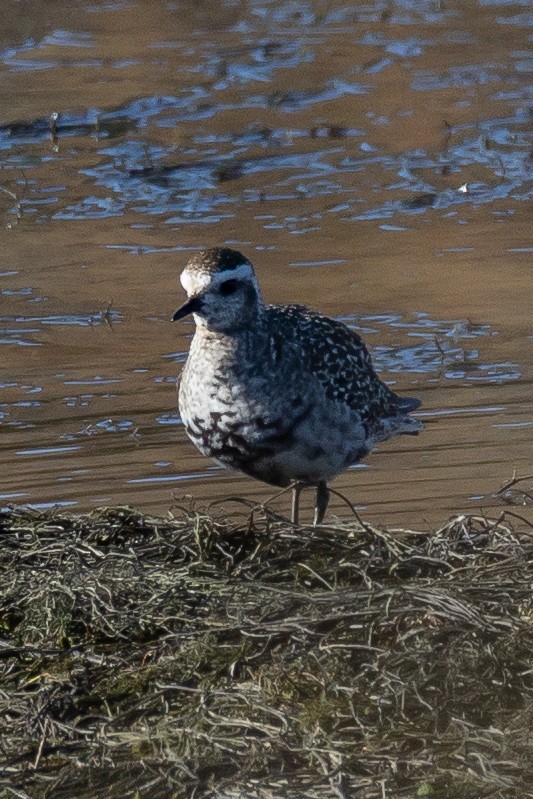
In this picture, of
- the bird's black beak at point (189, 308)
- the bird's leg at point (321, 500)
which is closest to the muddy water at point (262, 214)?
the bird's leg at point (321, 500)

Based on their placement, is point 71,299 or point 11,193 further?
point 11,193

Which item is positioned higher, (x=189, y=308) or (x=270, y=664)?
(x=189, y=308)

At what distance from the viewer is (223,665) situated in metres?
5.33

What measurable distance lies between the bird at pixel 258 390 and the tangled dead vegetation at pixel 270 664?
364 mm

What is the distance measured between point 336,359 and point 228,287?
0.66 metres

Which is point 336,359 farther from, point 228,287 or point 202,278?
point 202,278

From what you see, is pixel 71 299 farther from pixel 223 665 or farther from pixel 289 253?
pixel 223 665

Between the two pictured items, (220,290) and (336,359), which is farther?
(336,359)

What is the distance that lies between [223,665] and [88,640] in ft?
1.67

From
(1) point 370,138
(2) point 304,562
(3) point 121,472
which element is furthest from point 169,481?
(1) point 370,138

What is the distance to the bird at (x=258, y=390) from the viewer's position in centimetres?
643

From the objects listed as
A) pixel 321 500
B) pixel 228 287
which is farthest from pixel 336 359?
pixel 228 287

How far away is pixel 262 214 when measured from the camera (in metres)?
12.1

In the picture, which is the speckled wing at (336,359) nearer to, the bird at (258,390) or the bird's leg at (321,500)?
the bird at (258,390)
